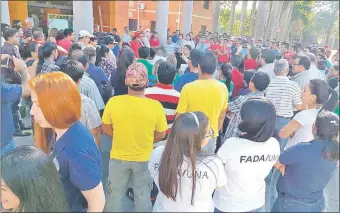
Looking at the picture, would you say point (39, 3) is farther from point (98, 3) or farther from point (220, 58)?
point (220, 58)

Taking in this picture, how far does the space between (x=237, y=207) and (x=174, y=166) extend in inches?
25.8

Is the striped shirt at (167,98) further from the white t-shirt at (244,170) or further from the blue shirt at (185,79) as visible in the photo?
the white t-shirt at (244,170)

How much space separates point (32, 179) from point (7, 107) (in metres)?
1.30

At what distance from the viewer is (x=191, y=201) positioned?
1.76 meters

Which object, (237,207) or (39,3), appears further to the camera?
(39,3)

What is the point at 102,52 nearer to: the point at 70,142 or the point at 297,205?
the point at 70,142

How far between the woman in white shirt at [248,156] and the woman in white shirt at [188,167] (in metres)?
0.19

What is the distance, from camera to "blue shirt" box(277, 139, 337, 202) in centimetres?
198

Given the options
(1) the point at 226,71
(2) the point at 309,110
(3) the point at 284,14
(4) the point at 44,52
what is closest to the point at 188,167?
(2) the point at 309,110

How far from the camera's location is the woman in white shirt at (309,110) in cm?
275

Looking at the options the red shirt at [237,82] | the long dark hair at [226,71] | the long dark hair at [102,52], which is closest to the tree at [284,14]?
the red shirt at [237,82]

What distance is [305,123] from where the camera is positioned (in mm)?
2740

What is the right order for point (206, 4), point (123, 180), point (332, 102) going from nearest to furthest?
point (123, 180), point (332, 102), point (206, 4)

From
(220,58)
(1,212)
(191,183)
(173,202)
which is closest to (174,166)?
(191,183)
